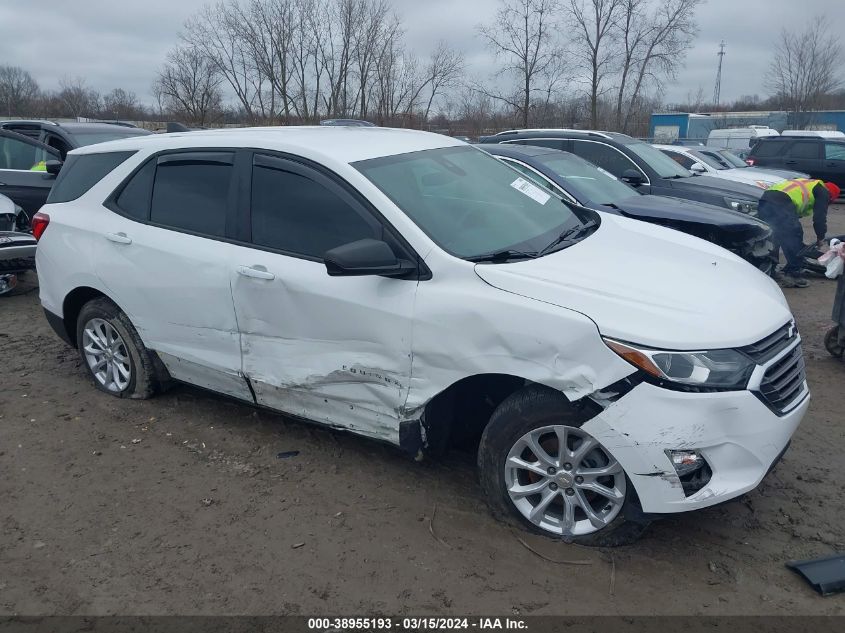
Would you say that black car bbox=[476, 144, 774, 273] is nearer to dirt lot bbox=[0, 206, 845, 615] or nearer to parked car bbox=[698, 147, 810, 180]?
dirt lot bbox=[0, 206, 845, 615]

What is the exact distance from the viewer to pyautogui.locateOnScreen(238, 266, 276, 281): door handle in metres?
3.68

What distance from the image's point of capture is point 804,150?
19.0m

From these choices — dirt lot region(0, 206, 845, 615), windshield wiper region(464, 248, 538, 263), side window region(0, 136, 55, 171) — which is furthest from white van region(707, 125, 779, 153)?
windshield wiper region(464, 248, 538, 263)

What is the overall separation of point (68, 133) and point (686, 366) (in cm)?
901

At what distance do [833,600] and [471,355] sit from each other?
69.7 inches

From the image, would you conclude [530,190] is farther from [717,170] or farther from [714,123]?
[714,123]

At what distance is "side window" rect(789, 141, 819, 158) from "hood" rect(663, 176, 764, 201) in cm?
1063

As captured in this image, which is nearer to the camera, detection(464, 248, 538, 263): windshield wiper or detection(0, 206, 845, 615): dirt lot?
detection(0, 206, 845, 615): dirt lot

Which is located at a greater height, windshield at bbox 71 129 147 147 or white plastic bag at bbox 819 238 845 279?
windshield at bbox 71 129 147 147

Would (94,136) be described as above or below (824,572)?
above

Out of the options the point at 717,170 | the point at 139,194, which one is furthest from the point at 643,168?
the point at 139,194

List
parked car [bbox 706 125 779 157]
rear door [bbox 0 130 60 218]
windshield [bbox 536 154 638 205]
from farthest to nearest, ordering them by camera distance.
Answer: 1. parked car [bbox 706 125 779 157]
2. rear door [bbox 0 130 60 218]
3. windshield [bbox 536 154 638 205]

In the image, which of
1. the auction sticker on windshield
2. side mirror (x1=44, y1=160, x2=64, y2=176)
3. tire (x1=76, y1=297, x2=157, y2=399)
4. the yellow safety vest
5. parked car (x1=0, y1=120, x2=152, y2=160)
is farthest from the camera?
parked car (x1=0, y1=120, x2=152, y2=160)

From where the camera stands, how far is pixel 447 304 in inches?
125
